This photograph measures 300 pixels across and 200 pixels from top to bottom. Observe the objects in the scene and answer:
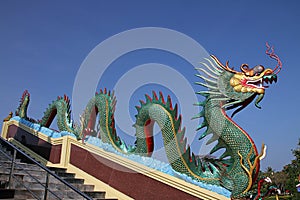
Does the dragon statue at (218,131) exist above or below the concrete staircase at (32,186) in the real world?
above

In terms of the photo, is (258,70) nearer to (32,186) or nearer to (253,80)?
(253,80)

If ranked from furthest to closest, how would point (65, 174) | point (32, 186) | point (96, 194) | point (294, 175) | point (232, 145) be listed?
point (294, 175) → point (65, 174) → point (96, 194) → point (232, 145) → point (32, 186)

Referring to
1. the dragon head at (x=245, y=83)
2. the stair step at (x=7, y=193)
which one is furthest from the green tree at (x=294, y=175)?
the stair step at (x=7, y=193)

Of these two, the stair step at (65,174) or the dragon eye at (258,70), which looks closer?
the dragon eye at (258,70)

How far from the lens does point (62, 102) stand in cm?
995

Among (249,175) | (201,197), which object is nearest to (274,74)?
(249,175)

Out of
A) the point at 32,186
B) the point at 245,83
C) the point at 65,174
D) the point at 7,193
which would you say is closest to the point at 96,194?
the point at 65,174

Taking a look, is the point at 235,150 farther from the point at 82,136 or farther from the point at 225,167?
the point at 82,136

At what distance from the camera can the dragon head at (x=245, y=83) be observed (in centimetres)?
568

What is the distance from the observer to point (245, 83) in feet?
19.0

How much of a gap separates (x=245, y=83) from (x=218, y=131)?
3.90ft

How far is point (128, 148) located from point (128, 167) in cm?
63

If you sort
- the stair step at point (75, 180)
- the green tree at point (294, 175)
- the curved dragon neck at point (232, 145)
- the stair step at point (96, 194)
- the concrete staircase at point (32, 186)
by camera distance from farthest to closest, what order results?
the green tree at point (294, 175), the stair step at point (75, 180), the stair step at point (96, 194), the curved dragon neck at point (232, 145), the concrete staircase at point (32, 186)

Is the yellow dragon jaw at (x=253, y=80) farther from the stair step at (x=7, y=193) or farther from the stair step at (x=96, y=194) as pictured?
the stair step at (x=7, y=193)
